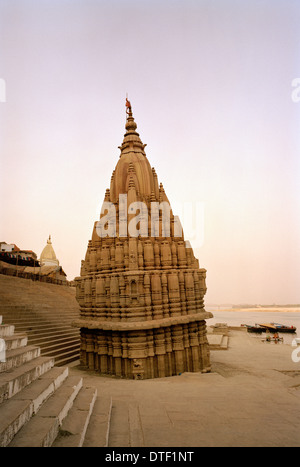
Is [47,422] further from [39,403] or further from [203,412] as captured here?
[203,412]

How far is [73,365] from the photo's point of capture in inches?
368

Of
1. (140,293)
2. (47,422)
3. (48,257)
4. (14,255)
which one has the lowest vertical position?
(47,422)

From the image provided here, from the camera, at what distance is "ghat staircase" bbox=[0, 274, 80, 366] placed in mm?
9547

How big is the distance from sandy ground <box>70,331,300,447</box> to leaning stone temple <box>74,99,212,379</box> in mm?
1357

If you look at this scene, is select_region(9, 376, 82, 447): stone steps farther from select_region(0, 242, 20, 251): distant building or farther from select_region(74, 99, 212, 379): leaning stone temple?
select_region(0, 242, 20, 251): distant building

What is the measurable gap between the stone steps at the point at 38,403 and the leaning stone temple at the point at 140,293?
139 inches

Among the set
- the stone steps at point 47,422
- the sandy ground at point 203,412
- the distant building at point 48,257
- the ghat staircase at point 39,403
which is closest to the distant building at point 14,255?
the distant building at point 48,257

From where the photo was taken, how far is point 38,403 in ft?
11.2

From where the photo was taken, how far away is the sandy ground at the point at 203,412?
11.0 ft

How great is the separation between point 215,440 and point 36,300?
13540 mm

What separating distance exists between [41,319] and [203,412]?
9.29 metres

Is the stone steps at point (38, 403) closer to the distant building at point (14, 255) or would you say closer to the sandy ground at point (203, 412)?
the sandy ground at point (203, 412)

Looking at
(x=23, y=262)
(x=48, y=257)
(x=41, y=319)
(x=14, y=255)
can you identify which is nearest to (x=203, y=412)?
(x=41, y=319)
